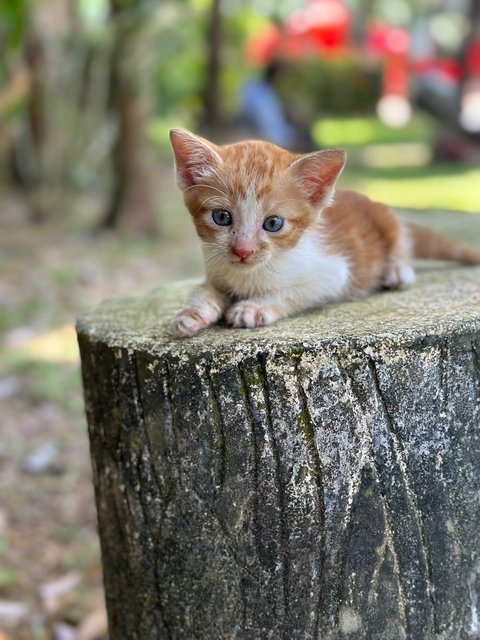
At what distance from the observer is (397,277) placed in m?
2.06

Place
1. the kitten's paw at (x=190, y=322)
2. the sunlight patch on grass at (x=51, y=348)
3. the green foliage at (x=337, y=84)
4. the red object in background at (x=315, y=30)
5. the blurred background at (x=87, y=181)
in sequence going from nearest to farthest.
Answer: the kitten's paw at (x=190, y=322)
the blurred background at (x=87, y=181)
the sunlight patch on grass at (x=51, y=348)
the green foliage at (x=337, y=84)
the red object in background at (x=315, y=30)

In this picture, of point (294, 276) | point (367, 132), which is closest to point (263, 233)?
point (294, 276)

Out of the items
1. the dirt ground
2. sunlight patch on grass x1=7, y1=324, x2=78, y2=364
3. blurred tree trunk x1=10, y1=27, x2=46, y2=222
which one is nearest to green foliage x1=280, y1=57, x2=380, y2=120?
blurred tree trunk x1=10, y1=27, x2=46, y2=222

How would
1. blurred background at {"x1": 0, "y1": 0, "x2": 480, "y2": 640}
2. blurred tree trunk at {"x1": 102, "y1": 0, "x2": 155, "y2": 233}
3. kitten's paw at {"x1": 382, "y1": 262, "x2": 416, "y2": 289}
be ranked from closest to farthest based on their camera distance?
kitten's paw at {"x1": 382, "y1": 262, "x2": 416, "y2": 289} < blurred background at {"x1": 0, "y1": 0, "x2": 480, "y2": 640} < blurred tree trunk at {"x1": 102, "y1": 0, "x2": 155, "y2": 233}

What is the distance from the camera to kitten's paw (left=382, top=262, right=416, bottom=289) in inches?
80.7

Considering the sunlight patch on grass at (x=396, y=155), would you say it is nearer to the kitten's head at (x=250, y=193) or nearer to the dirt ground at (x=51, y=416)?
the dirt ground at (x=51, y=416)

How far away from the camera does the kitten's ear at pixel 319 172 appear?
1.78 m

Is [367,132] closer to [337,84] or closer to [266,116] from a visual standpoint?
[337,84]

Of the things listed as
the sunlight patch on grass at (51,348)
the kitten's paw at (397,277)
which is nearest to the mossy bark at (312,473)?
the kitten's paw at (397,277)

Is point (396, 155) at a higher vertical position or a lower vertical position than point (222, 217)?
higher

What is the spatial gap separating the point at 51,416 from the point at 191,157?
219 centimetres

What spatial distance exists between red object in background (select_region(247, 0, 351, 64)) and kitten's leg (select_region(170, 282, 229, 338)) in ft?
53.1

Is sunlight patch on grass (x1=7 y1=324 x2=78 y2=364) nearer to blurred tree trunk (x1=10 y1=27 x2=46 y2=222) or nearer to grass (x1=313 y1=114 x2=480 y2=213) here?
grass (x1=313 y1=114 x2=480 y2=213)

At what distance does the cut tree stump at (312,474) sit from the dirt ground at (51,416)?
3.47 ft
